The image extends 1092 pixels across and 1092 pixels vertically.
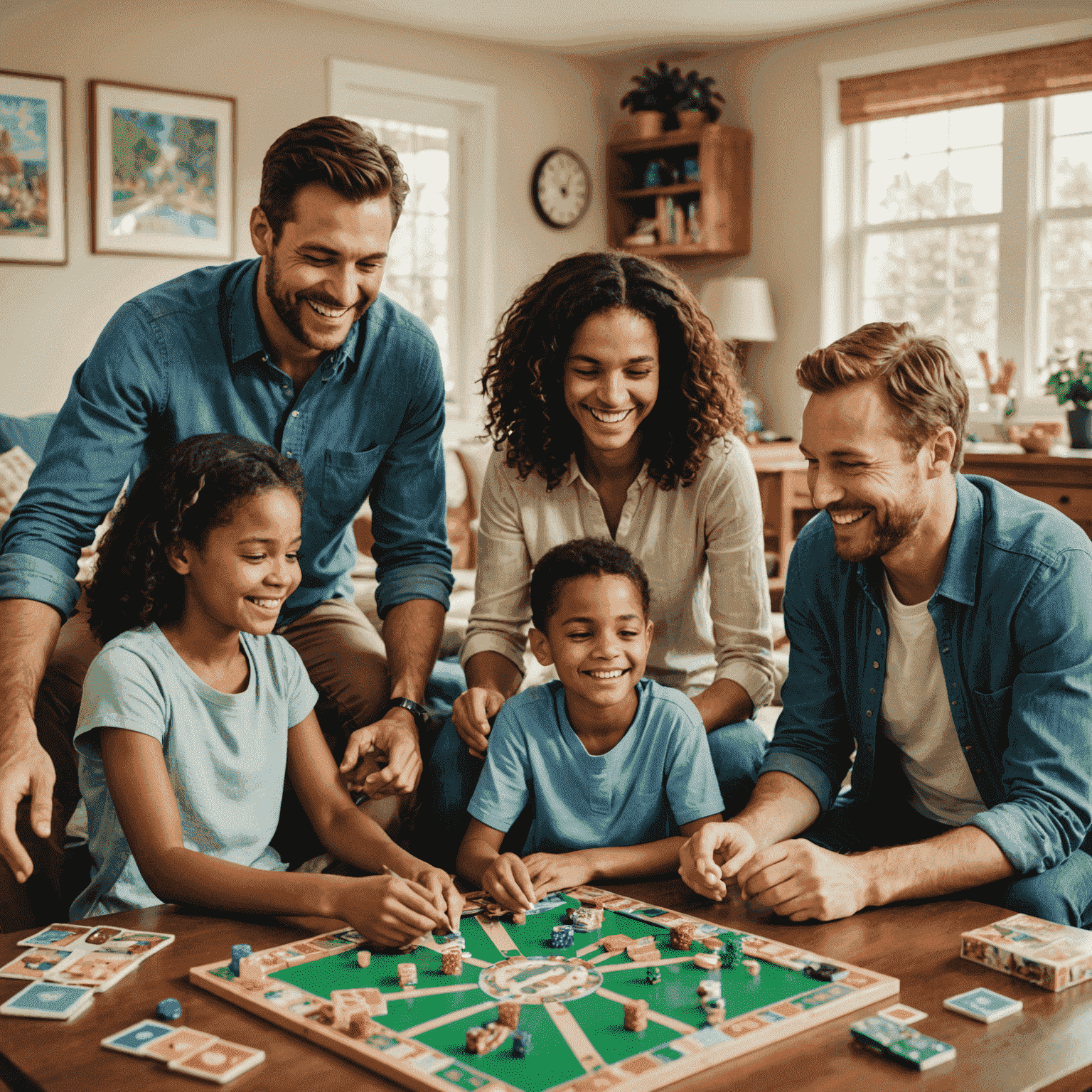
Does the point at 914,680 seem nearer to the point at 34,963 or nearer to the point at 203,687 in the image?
the point at 203,687

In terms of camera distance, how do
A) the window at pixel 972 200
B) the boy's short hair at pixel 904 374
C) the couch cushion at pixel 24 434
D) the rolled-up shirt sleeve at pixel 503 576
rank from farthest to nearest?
the window at pixel 972 200, the couch cushion at pixel 24 434, the rolled-up shirt sleeve at pixel 503 576, the boy's short hair at pixel 904 374

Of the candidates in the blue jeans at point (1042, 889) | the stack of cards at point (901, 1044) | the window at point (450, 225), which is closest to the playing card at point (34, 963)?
the stack of cards at point (901, 1044)

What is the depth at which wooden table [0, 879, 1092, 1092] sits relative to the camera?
1104 millimetres

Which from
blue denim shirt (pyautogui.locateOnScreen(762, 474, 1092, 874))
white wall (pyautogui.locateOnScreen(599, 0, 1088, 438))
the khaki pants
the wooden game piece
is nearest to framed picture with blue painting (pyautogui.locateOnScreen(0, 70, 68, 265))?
white wall (pyautogui.locateOnScreen(599, 0, 1088, 438))

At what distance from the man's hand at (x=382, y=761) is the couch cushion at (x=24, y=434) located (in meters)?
2.75

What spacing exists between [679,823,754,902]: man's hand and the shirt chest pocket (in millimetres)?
1070

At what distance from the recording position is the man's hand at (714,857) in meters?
1.53

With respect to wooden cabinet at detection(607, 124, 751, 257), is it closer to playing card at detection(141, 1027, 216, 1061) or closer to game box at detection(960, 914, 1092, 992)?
game box at detection(960, 914, 1092, 992)

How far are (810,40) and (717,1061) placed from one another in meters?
6.11

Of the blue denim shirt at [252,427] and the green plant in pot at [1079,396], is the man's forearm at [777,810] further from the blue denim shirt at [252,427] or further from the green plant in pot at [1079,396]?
the green plant in pot at [1079,396]

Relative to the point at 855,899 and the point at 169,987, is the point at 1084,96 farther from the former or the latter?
the point at 169,987

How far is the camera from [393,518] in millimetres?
2480

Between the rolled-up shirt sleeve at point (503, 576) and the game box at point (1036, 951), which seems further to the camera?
the rolled-up shirt sleeve at point (503, 576)

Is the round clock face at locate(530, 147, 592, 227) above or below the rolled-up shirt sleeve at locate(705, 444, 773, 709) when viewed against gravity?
above
